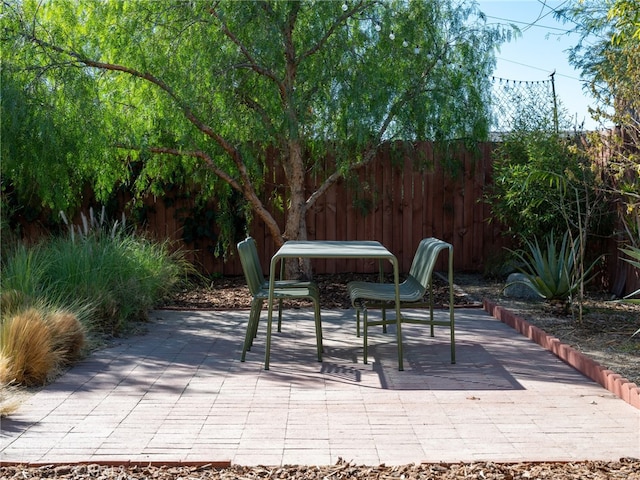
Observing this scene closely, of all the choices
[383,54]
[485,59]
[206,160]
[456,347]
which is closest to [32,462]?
[456,347]

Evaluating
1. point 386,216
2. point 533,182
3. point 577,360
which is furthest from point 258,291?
point 386,216

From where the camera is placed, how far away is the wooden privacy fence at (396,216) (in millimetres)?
11812

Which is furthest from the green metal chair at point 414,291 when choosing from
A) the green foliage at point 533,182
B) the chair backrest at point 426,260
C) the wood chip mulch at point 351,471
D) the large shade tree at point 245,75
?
the large shade tree at point 245,75

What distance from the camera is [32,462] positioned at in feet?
13.1

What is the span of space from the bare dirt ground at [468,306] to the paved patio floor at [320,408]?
131 mm

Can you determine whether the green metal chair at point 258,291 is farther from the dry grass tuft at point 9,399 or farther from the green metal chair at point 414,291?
the dry grass tuft at point 9,399

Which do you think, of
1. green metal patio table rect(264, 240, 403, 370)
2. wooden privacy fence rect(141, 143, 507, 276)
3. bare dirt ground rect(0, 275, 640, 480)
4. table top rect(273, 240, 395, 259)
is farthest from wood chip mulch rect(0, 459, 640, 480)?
wooden privacy fence rect(141, 143, 507, 276)

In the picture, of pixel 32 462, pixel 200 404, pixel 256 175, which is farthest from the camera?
pixel 256 175

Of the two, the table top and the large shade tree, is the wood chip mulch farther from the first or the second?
the large shade tree

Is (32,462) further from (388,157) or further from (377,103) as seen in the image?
(388,157)

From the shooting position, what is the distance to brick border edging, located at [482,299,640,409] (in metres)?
5.21

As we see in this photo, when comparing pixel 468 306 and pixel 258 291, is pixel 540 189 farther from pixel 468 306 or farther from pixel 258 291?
pixel 258 291

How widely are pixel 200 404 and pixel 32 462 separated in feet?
4.35

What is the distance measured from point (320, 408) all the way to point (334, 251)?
6.37 ft
